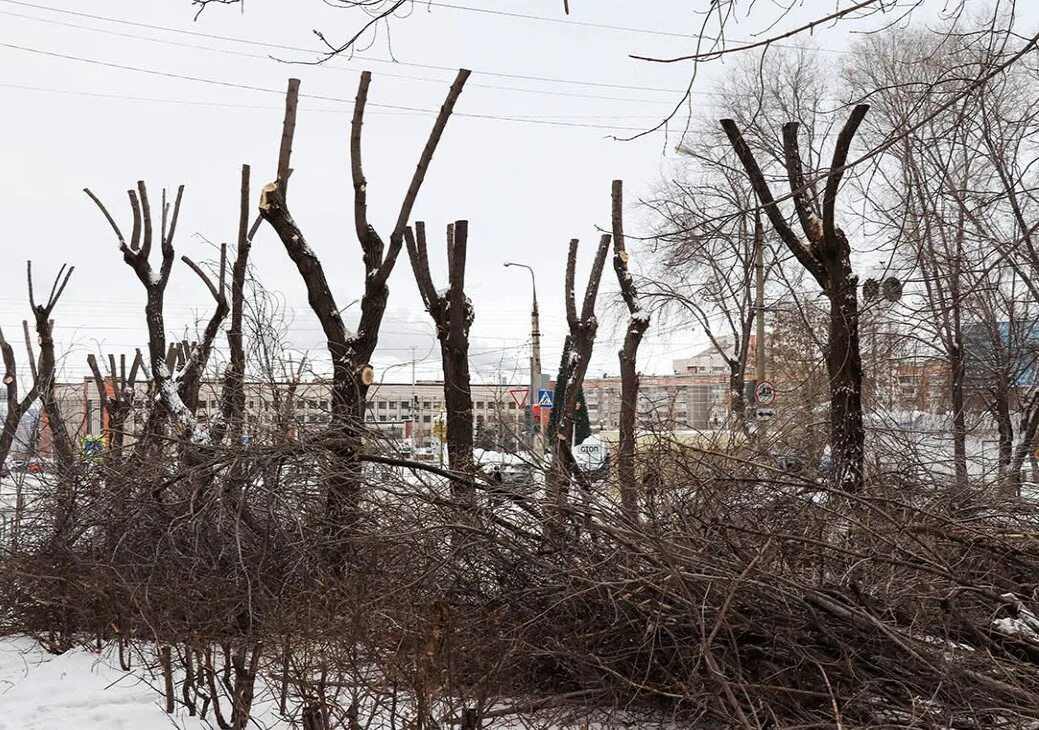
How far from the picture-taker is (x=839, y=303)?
8141 millimetres

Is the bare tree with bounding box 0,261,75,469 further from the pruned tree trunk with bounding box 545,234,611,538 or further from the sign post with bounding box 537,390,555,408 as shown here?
the sign post with bounding box 537,390,555,408

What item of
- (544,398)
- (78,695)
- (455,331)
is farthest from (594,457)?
(544,398)

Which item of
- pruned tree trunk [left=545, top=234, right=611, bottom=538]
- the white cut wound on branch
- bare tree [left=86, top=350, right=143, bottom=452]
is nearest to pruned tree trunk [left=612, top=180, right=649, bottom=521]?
pruned tree trunk [left=545, top=234, right=611, bottom=538]

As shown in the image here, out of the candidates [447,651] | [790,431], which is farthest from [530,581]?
[790,431]

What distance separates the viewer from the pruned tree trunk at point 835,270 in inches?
299

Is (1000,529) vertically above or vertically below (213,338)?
below

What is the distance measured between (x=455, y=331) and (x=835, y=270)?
317 centimetres

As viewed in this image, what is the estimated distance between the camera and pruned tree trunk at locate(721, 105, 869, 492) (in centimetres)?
760

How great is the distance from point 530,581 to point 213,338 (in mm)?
5528

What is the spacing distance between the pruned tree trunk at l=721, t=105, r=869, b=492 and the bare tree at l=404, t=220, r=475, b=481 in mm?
2589

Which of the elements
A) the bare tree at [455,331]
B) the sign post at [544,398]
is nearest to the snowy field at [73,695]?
the bare tree at [455,331]

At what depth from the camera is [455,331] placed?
8.91 meters

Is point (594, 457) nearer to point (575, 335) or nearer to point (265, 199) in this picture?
point (265, 199)

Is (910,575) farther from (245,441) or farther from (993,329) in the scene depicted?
(993,329)
